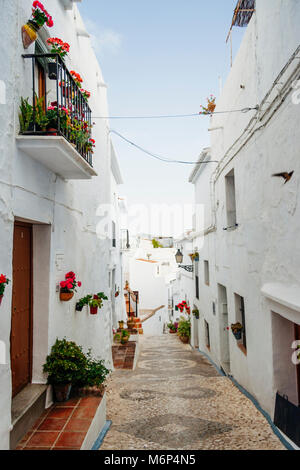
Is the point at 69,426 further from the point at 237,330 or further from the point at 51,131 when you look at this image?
the point at 237,330

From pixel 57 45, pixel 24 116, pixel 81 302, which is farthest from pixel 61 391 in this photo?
pixel 57 45

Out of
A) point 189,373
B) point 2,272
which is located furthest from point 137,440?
point 189,373

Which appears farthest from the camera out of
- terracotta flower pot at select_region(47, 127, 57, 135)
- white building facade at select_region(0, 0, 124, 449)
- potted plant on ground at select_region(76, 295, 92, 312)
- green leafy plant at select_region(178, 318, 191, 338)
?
green leafy plant at select_region(178, 318, 191, 338)

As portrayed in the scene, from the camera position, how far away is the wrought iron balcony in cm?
390

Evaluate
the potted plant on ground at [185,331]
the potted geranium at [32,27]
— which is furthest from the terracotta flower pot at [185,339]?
the potted geranium at [32,27]

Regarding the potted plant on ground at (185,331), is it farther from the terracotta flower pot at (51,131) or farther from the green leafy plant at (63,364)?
the terracotta flower pot at (51,131)

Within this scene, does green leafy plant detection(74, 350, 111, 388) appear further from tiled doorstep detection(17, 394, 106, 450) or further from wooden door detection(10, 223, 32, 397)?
wooden door detection(10, 223, 32, 397)

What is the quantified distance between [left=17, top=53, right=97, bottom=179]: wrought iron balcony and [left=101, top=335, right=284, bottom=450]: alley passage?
3.62 m

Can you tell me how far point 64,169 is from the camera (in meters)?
5.01

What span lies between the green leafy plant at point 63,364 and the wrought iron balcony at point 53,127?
2551 mm

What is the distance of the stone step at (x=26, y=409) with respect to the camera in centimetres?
379

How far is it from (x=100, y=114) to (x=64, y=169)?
16.5 feet

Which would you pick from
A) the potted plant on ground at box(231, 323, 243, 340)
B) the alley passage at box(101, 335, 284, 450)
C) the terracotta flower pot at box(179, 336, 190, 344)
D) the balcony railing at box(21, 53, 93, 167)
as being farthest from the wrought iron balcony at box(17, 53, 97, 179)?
the terracotta flower pot at box(179, 336, 190, 344)

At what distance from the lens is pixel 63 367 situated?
477 centimetres
